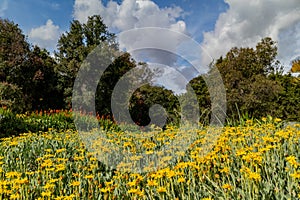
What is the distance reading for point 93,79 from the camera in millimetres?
18031

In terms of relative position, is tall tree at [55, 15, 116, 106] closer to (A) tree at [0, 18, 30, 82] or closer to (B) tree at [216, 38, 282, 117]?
(A) tree at [0, 18, 30, 82]

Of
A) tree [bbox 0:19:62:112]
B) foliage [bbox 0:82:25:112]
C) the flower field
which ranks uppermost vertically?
tree [bbox 0:19:62:112]

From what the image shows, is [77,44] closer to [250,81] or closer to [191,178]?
[250,81]

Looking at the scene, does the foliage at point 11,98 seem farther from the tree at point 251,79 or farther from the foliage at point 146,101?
the tree at point 251,79

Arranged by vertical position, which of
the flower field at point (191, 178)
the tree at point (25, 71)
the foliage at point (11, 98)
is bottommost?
the flower field at point (191, 178)

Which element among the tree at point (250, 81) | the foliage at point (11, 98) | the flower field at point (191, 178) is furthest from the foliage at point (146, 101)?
the flower field at point (191, 178)

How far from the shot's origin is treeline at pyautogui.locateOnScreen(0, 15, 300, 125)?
14578mm

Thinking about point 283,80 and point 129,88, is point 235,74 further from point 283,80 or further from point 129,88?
point 129,88

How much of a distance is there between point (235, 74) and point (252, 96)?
1475mm

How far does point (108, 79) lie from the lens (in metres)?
19.2

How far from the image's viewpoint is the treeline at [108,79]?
14.6 metres

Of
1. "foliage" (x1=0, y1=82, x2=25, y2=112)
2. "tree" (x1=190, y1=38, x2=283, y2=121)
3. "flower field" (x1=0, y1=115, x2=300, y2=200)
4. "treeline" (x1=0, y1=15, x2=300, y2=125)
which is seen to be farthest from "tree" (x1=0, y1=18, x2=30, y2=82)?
"flower field" (x1=0, y1=115, x2=300, y2=200)

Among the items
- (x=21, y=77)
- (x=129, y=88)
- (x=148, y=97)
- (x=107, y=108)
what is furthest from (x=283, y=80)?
(x=21, y=77)

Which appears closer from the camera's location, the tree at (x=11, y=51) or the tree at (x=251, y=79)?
the tree at (x=251, y=79)
